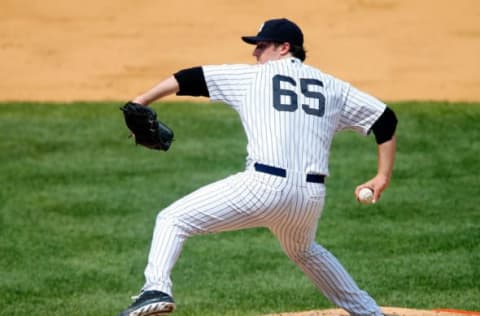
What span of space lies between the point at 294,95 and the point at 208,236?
422 centimetres

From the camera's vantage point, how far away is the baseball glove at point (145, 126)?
6840 mm

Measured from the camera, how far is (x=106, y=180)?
12547 millimetres

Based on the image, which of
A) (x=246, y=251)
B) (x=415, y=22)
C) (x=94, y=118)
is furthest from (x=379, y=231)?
(x=415, y=22)

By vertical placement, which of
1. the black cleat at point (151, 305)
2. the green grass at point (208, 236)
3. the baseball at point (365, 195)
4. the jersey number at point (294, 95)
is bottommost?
the green grass at point (208, 236)

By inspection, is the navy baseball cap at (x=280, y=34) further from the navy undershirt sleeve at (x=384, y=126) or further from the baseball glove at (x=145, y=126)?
the baseball glove at (x=145, y=126)

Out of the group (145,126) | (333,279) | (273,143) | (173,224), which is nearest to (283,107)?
(273,143)

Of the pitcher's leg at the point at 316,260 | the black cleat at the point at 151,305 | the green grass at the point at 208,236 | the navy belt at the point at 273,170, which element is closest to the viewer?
the black cleat at the point at 151,305

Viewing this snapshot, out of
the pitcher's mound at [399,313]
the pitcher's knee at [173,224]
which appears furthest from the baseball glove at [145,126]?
the pitcher's mound at [399,313]

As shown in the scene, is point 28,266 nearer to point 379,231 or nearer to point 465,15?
point 379,231

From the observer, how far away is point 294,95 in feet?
22.8

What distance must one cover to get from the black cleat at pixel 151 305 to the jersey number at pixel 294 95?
3.83 ft

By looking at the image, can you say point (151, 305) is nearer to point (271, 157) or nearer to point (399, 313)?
point (271, 157)

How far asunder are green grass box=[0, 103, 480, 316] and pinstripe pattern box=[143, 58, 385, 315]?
2.00 meters

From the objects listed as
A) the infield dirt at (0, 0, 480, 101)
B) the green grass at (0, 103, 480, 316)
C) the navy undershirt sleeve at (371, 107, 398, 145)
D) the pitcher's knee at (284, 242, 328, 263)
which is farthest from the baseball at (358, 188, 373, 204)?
the infield dirt at (0, 0, 480, 101)
